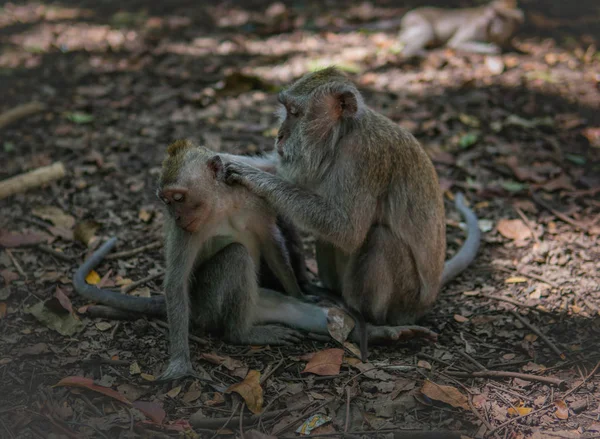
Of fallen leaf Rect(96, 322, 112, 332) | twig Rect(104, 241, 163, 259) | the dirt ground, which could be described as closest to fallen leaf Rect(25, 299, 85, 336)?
the dirt ground

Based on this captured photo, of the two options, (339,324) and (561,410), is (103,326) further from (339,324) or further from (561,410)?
(561,410)

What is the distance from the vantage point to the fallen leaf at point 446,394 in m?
4.53

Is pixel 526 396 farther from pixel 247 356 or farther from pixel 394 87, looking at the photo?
pixel 394 87

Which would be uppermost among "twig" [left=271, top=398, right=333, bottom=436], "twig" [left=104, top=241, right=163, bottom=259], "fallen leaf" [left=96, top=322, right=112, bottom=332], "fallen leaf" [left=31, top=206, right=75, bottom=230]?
"fallen leaf" [left=31, top=206, right=75, bottom=230]

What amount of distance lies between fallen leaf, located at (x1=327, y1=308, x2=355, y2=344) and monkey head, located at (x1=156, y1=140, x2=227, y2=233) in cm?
130

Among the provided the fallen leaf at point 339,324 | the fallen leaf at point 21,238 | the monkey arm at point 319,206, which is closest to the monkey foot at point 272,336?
the fallen leaf at point 339,324

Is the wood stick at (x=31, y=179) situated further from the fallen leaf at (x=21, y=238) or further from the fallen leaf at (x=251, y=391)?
the fallen leaf at (x=251, y=391)

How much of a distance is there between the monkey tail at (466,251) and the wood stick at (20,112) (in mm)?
6064

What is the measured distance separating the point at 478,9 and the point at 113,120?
21.9 ft

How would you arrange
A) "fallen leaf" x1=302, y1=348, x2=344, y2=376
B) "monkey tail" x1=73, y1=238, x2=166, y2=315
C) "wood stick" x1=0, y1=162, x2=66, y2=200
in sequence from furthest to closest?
1. "wood stick" x1=0, y1=162, x2=66, y2=200
2. "monkey tail" x1=73, y1=238, x2=166, y2=315
3. "fallen leaf" x1=302, y1=348, x2=344, y2=376

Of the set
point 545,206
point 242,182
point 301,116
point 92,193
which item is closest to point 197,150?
point 242,182

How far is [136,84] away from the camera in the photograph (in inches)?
407

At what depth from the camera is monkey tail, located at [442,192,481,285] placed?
6148 millimetres

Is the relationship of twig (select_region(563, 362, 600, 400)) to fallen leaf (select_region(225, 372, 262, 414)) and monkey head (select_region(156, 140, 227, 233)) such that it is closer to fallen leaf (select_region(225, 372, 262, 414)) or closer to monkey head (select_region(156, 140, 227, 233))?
fallen leaf (select_region(225, 372, 262, 414))
